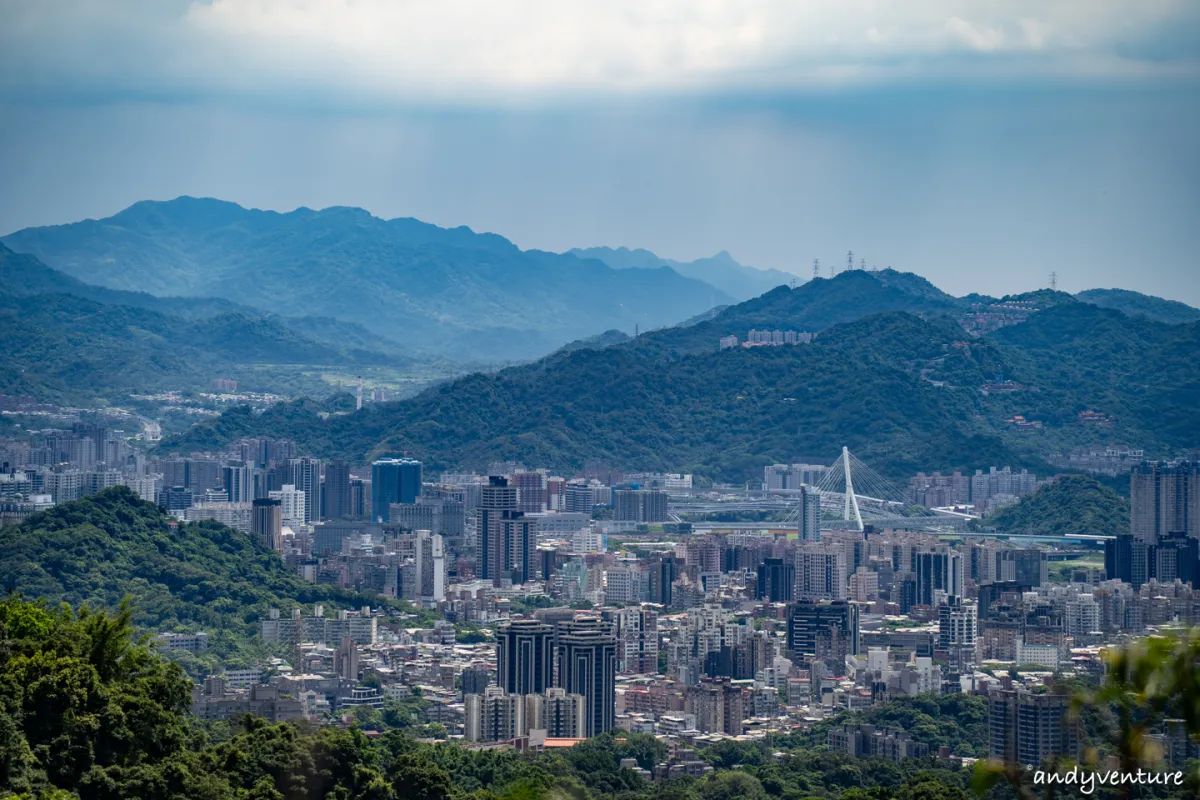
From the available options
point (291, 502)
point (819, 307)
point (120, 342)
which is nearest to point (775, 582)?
point (291, 502)

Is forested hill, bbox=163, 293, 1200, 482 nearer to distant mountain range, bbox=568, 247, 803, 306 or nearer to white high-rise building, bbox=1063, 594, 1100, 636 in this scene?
white high-rise building, bbox=1063, 594, 1100, 636

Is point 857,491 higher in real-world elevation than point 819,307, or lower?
A: lower

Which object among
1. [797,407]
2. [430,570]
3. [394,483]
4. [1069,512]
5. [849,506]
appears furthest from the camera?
[797,407]

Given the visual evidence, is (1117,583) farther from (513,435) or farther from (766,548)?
(513,435)

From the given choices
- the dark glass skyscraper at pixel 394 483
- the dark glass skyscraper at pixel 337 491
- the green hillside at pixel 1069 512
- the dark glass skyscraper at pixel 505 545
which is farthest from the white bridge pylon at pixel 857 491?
the dark glass skyscraper at pixel 337 491

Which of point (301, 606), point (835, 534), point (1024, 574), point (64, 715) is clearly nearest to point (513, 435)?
point (835, 534)

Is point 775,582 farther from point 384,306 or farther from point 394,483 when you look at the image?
point 384,306
